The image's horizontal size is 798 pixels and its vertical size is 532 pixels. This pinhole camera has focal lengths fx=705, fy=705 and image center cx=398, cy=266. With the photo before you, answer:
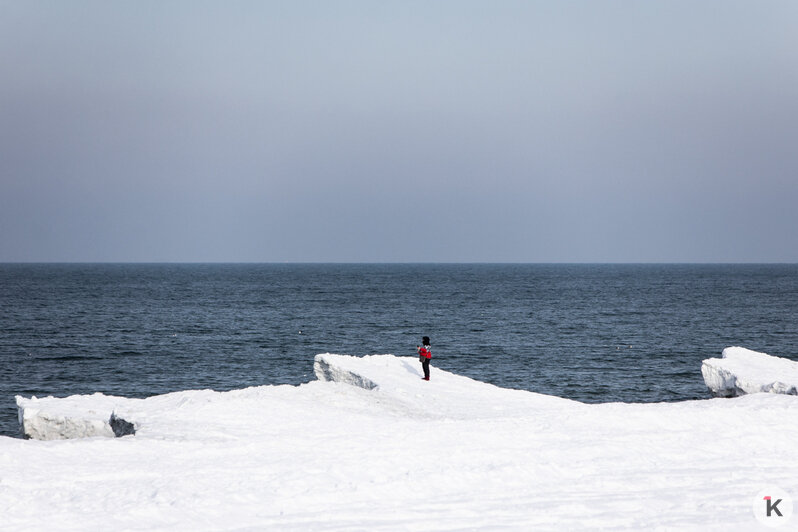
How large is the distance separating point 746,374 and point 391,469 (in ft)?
61.5

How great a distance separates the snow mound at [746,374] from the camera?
82.3ft

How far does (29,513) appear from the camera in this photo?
1096cm

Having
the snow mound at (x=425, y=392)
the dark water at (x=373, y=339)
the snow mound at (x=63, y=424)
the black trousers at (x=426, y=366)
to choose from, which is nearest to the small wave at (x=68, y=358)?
the dark water at (x=373, y=339)

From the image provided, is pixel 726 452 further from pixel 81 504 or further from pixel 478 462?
pixel 81 504

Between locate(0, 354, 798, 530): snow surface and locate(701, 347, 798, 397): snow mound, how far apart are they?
5906 mm

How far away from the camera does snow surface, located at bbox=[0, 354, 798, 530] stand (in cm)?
1065

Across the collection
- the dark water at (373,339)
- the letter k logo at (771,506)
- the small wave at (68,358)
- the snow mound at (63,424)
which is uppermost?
the letter k logo at (771,506)

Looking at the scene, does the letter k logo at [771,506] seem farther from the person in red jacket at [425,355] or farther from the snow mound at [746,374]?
the snow mound at [746,374]

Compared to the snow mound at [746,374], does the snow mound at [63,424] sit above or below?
below

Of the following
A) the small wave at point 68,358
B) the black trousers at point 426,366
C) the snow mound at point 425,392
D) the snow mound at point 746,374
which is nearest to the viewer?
the snow mound at point 425,392

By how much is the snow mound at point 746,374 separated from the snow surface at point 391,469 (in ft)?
19.4

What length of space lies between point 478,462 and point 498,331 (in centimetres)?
5468

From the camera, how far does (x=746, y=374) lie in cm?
2648

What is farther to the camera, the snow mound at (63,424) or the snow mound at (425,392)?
the snow mound at (425,392)
